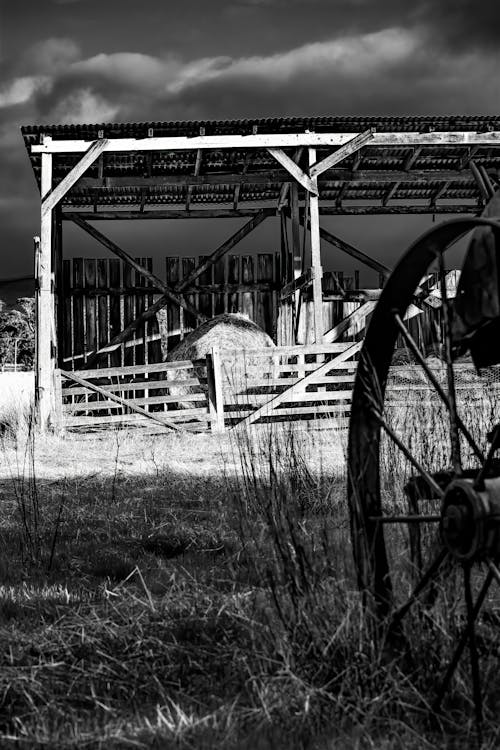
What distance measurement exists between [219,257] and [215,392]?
421cm

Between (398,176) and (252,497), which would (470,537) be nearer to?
(252,497)

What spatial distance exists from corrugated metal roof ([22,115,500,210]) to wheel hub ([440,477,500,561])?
10.2m

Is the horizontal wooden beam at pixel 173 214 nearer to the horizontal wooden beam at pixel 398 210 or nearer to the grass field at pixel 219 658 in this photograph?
the horizontal wooden beam at pixel 398 210

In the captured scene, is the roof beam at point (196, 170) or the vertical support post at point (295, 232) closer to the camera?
the roof beam at point (196, 170)

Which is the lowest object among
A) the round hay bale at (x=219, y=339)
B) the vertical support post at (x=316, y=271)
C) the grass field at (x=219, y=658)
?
the grass field at (x=219, y=658)

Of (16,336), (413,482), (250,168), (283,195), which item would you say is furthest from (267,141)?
(16,336)

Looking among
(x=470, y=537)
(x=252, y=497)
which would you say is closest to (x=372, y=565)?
(x=470, y=537)

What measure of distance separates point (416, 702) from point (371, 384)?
1.11 m

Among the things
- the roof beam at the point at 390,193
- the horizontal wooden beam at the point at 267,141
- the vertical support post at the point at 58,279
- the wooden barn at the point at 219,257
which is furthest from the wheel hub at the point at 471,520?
the roof beam at the point at 390,193

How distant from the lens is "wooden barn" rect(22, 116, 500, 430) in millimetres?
11406

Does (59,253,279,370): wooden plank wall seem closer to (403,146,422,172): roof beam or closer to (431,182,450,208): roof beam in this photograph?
(403,146,422,172): roof beam

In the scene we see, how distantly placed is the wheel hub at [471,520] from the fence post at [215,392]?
8.84 m

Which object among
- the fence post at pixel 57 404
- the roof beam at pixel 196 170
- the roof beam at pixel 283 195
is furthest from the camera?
the roof beam at pixel 283 195

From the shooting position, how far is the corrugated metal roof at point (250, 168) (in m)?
11.8
